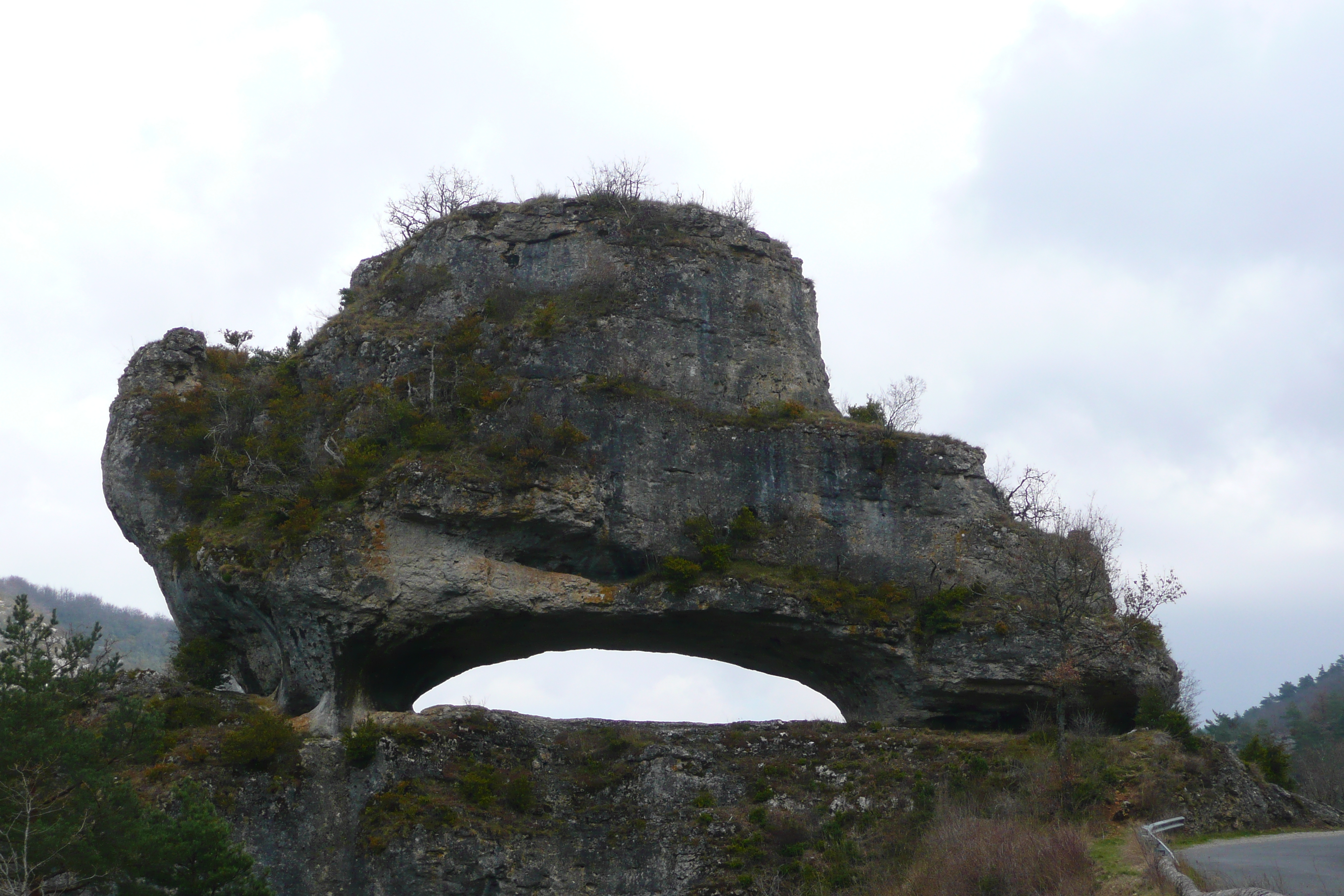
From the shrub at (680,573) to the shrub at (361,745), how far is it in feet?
26.1

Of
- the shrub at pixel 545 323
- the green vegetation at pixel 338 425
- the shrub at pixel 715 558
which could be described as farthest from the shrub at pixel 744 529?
the shrub at pixel 545 323

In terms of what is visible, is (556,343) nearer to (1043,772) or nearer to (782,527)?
(782,527)

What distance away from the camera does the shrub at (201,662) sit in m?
29.9

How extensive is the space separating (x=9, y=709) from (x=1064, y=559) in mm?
23778

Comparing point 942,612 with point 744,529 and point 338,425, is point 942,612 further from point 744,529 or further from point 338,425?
point 338,425

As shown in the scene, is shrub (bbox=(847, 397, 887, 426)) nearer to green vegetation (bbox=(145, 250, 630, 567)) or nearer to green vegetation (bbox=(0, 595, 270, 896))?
green vegetation (bbox=(145, 250, 630, 567))

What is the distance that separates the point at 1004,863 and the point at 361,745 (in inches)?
579

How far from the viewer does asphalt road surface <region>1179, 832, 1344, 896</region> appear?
14625 millimetres

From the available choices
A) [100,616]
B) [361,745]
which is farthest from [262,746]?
[100,616]

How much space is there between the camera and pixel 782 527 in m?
30.3

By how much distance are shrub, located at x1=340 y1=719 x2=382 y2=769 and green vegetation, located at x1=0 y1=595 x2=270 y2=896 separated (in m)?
5.74

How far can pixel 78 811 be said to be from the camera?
61.7ft

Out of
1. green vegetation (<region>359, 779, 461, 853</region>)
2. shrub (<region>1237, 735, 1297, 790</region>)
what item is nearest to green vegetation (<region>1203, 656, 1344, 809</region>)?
shrub (<region>1237, 735, 1297, 790</region>)

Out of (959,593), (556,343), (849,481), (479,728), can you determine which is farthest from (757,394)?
(479,728)
